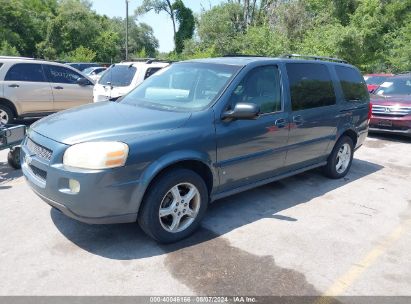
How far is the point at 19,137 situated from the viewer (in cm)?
563

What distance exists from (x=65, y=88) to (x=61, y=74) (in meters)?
0.37

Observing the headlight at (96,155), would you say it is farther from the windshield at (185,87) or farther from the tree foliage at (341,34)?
the tree foliage at (341,34)

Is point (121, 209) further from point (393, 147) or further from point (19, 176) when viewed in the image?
point (393, 147)

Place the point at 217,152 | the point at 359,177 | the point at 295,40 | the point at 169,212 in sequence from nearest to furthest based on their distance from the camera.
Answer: the point at 169,212
the point at 217,152
the point at 359,177
the point at 295,40

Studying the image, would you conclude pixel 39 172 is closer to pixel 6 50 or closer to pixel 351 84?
pixel 351 84

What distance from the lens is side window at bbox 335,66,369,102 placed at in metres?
5.86

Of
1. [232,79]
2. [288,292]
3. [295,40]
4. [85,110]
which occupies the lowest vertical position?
[288,292]

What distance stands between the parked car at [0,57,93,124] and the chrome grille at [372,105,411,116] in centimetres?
749

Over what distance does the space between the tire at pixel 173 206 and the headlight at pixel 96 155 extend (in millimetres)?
453

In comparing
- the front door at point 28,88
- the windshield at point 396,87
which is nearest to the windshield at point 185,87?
the front door at point 28,88

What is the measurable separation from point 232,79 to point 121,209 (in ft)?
→ 6.01

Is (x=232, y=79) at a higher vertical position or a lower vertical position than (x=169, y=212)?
higher

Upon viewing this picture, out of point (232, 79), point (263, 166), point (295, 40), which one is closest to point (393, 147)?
point (263, 166)

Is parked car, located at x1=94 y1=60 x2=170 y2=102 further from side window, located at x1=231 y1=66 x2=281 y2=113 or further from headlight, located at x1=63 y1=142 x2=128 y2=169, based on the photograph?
headlight, located at x1=63 y1=142 x2=128 y2=169
